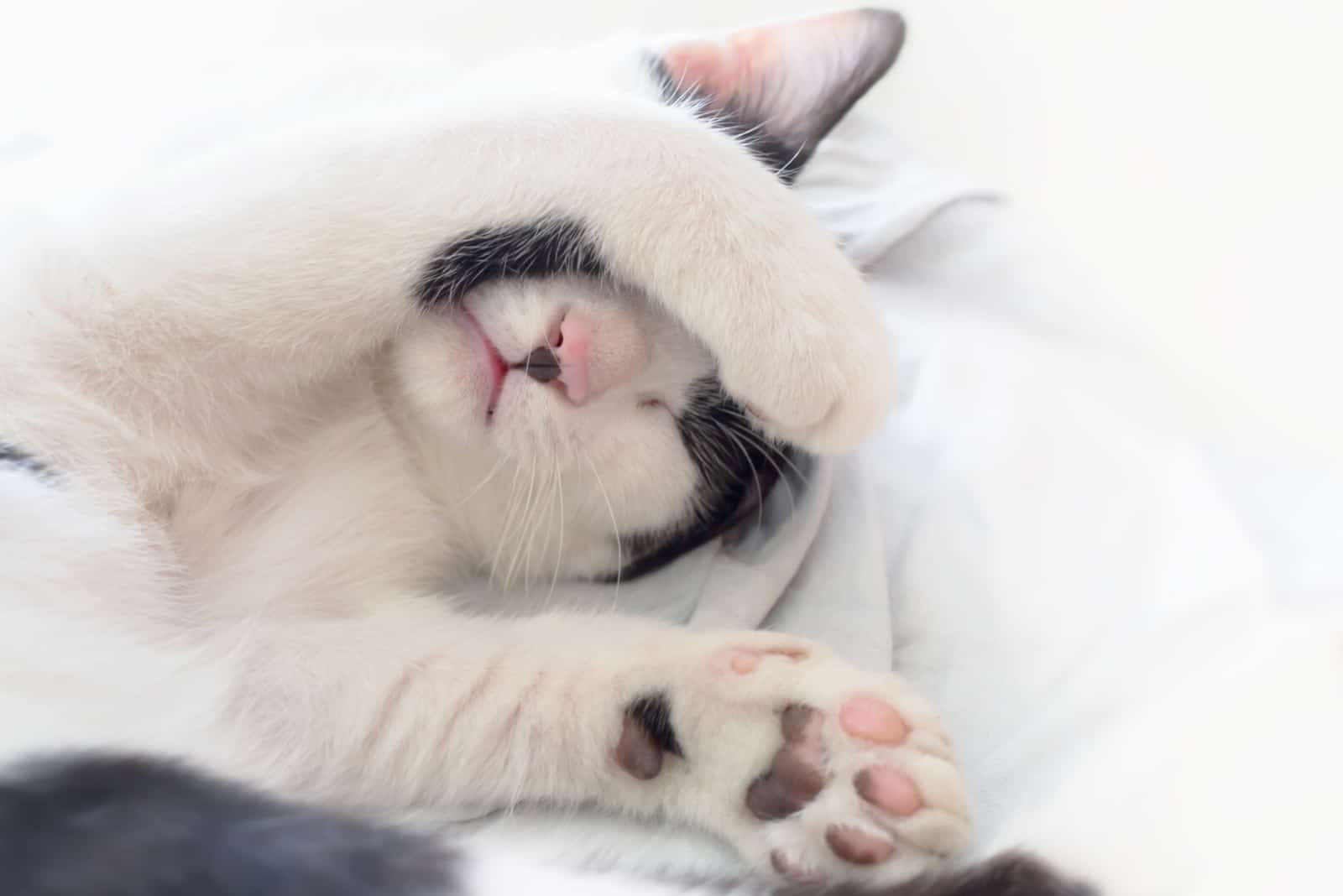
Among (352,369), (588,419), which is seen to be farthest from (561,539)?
(352,369)

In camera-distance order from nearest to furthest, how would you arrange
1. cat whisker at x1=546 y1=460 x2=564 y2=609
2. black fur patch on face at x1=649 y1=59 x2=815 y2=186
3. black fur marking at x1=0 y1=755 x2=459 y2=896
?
black fur marking at x1=0 y1=755 x2=459 y2=896 < cat whisker at x1=546 y1=460 x2=564 y2=609 < black fur patch on face at x1=649 y1=59 x2=815 y2=186

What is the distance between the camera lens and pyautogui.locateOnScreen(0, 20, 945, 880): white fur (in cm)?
77

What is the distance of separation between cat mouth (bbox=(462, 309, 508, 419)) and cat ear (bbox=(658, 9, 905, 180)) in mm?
357

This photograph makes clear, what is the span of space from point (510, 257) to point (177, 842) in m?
0.48

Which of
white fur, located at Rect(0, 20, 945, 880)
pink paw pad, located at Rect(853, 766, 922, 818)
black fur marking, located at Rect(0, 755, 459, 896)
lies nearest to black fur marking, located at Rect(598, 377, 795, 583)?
white fur, located at Rect(0, 20, 945, 880)

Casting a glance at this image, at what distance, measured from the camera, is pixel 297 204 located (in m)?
0.82

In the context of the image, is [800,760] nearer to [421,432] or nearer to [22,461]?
[421,432]

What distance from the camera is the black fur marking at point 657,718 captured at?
0.80 metres

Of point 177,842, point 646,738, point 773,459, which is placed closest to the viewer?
point 177,842

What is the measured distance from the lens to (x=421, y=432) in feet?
3.24

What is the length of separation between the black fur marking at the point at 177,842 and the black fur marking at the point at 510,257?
0.41 meters

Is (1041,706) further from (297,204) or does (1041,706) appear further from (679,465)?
(297,204)

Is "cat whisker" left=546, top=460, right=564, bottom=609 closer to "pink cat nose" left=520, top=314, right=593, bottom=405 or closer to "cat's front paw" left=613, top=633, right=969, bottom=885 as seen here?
"pink cat nose" left=520, top=314, right=593, bottom=405

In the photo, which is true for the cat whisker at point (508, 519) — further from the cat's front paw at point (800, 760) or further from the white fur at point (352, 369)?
the cat's front paw at point (800, 760)
